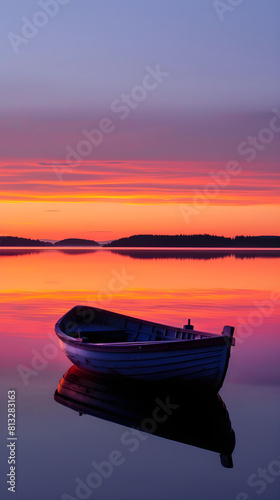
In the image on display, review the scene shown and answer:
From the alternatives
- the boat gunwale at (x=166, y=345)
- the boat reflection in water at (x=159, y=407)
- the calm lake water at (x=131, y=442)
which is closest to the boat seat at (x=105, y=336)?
the calm lake water at (x=131, y=442)

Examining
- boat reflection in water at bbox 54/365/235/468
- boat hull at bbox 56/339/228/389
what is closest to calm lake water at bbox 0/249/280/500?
boat reflection in water at bbox 54/365/235/468

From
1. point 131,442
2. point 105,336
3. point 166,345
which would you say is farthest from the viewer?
point 105,336

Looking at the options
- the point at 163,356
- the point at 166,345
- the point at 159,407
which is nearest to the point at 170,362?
the point at 163,356

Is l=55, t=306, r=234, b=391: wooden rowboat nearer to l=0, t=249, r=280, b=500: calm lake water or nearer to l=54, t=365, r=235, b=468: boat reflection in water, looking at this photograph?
l=54, t=365, r=235, b=468: boat reflection in water

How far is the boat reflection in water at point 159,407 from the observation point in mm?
12531

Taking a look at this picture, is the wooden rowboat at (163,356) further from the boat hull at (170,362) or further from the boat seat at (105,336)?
the boat seat at (105,336)

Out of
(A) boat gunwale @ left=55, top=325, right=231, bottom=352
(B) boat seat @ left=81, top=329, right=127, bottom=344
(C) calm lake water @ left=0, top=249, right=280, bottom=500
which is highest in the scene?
(B) boat seat @ left=81, top=329, right=127, bottom=344

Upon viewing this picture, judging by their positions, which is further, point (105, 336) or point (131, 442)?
point (105, 336)

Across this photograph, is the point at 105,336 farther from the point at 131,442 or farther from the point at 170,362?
the point at 131,442

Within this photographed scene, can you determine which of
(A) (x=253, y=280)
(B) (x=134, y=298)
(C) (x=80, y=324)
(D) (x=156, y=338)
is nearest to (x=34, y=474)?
(D) (x=156, y=338)

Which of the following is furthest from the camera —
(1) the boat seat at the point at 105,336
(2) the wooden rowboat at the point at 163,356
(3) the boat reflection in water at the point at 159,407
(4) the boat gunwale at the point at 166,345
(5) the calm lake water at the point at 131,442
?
(1) the boat seat at the point at 105,336

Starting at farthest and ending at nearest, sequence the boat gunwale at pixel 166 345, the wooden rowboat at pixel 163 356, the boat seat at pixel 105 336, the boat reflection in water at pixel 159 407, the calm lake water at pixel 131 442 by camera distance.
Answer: the boat seat at pixel 105 336 → the wooden rowboat at pixel 163 356 → the boat gunwale at pixel 166 345 → the boat reflection in water at pixel 159 407 → the calm lake water at pixel 131 442

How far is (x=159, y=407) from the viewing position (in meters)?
14.1

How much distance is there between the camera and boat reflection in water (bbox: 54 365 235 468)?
1253 cm
